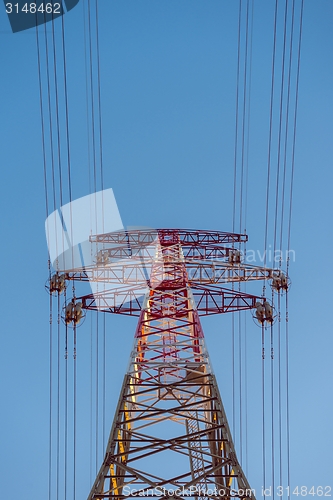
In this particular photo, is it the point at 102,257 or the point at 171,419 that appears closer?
the point at 171,419

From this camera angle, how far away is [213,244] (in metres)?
30.4

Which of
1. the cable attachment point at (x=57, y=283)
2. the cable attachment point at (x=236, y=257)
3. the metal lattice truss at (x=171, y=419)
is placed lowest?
the metal lattice truss at (x=171, y=419)

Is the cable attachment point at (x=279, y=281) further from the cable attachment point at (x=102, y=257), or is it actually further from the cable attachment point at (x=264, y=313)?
the cable attachment point at (x=102, y=257)

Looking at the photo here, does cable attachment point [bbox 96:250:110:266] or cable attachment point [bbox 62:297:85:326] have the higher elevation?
cable attachment point [bbox 96:250:110:266]

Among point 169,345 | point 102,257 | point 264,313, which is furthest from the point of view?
point 102,257

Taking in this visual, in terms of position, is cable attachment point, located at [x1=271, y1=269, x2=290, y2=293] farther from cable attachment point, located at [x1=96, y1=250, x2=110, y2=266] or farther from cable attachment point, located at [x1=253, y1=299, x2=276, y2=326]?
cable attachment point, located at [x1=96, y1=250, x2=110, y2=266]

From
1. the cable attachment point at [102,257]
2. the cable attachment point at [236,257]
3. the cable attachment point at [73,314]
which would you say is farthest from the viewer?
the cable attachment point at [236,257]

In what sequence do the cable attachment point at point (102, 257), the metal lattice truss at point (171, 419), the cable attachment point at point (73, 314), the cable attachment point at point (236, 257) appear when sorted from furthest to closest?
the cable attachment point at point (236, 257) < the cable attachment point at point (102, 257) < the cable attachment point at point (73, 314) < the metal lattice truss at point (171, 419)

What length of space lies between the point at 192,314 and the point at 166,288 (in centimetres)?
373

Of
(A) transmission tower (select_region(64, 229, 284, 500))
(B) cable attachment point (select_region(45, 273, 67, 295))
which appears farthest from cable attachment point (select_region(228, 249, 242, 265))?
(B) cable attachment point (select_region(45, 273, 67, 295))

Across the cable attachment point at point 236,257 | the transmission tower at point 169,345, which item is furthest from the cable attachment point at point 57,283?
the cable attachment point at point 236,257

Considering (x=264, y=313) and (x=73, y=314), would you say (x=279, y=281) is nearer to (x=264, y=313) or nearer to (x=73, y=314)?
(x=264, y=313)

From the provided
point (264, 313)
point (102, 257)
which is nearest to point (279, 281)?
point (264, 313)

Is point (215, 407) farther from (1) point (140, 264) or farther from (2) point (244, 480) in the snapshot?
(1) point (140, 264)
